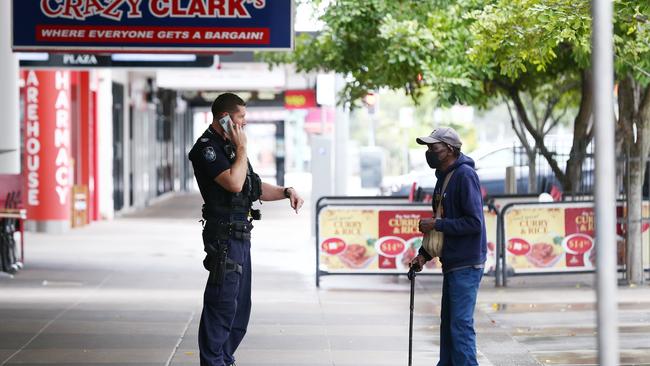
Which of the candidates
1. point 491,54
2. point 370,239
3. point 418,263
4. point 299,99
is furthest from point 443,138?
point 299,99

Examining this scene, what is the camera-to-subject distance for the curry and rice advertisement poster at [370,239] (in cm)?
1536

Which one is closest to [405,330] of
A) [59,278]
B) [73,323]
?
[73,323]

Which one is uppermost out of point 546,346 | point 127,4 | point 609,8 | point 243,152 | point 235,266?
point 127,4

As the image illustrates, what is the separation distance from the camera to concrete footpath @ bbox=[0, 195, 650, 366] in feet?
33.2

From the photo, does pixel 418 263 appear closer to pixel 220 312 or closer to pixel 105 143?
pixel 220 312

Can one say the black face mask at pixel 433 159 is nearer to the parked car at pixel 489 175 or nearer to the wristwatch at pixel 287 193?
the wristwatch at pixel 287 193

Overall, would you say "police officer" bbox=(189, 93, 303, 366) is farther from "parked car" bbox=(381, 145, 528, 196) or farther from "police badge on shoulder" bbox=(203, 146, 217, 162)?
"parked car" bbox=(381, 145, 528, 196)

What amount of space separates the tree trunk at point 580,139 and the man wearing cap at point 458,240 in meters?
8.90

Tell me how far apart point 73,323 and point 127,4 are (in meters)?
3.04

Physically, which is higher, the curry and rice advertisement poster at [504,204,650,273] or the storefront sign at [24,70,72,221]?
the storefront sign at [24,70,72,221]

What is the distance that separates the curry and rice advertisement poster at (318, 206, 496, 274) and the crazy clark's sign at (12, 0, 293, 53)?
3.70 metres

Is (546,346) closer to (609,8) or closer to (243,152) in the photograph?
(243,152)

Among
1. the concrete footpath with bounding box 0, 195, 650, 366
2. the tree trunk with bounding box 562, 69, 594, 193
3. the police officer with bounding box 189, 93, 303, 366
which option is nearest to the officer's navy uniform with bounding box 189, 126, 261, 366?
the police officer with bounding box 189, 93, 303, 366

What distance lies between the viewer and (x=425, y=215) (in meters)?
15.4
